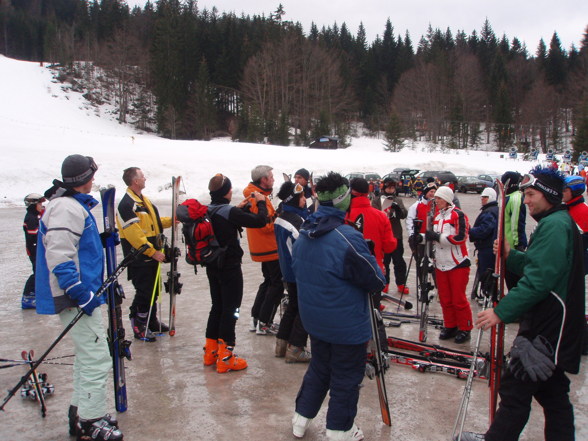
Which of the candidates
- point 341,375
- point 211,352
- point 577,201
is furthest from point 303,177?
point 341,375

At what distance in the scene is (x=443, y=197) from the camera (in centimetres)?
563

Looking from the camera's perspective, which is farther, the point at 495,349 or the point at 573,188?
the point at 573,188

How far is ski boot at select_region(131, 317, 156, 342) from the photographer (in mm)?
5660

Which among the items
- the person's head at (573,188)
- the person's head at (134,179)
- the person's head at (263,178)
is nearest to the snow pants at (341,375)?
the person's head at (263,178)

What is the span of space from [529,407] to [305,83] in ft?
229

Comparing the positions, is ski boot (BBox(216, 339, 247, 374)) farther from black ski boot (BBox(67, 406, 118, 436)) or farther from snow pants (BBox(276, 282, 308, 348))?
black ski boot (BBox(67, 406, 118, 436))

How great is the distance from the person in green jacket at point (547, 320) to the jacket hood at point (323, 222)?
1.10 m

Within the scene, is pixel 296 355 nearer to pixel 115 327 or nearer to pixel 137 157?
pixel 115 327

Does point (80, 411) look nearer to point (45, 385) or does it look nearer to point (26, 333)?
point (45, 385)

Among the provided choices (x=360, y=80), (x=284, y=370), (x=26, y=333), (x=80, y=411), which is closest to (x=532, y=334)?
(x=284, y=370)

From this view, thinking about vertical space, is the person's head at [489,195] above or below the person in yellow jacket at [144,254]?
above

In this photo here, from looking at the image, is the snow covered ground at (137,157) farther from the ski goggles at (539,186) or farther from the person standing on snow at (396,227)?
the ski goggles at (539,186)

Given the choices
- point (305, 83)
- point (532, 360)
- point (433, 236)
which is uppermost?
point (305, 83)

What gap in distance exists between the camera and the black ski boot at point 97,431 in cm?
342
